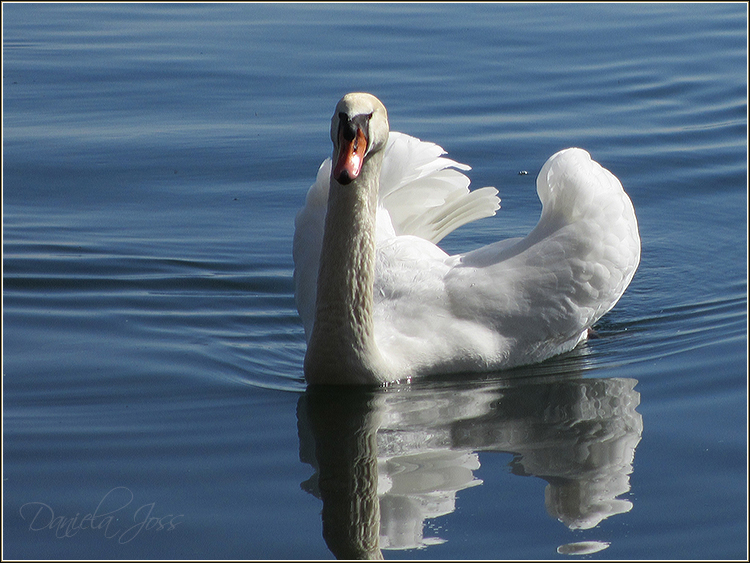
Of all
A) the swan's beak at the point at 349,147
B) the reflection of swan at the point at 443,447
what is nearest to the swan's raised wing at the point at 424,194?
the reflection of swan at the point at 443,447

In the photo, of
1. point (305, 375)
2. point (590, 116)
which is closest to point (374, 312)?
point (305, 375)

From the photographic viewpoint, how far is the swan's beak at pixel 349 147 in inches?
204

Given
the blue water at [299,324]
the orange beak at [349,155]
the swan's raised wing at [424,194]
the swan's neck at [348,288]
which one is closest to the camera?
the blue water at [299,324]

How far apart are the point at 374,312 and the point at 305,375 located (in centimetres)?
57

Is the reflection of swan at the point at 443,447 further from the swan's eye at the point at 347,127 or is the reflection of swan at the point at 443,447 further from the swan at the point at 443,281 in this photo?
the swan's eye at the point at 347,127

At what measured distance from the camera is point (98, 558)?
4359 mm

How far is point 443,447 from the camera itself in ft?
17.3

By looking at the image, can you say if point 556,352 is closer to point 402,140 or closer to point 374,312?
point 374,312

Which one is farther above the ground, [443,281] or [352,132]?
[352,132]

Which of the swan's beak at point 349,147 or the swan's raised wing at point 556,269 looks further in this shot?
the swan's raised wing at point 556,269

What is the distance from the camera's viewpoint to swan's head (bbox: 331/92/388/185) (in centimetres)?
519
